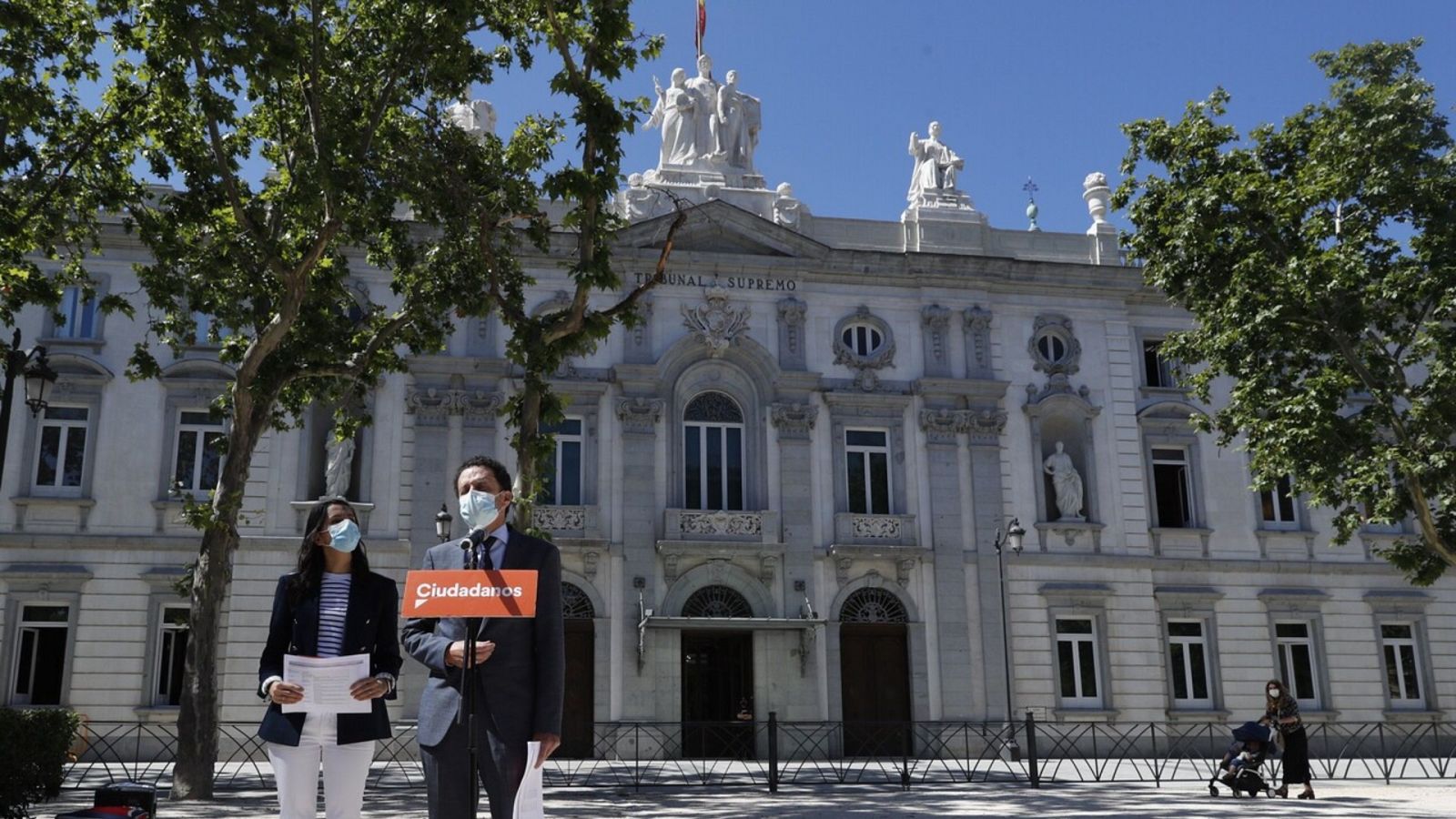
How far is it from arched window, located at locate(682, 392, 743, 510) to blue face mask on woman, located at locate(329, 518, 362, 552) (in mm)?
21700

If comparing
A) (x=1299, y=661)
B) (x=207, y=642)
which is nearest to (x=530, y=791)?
(x=207, y=642)

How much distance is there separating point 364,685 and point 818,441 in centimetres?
2287

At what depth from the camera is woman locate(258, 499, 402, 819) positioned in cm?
625

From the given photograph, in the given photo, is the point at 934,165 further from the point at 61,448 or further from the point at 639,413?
the point at 61,448

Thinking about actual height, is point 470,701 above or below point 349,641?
below

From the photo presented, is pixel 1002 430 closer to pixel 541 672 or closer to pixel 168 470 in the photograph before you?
pixel 168 470

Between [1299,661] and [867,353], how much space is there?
12.5m

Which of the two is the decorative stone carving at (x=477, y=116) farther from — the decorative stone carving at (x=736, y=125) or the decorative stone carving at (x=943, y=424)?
the decorative stone carving at (x=943, y=424)

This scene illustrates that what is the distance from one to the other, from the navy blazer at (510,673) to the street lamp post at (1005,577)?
2081 cm

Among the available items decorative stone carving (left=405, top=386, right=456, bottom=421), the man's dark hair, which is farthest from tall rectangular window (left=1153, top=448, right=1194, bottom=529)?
the man's dark hair

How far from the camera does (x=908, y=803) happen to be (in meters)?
16.0

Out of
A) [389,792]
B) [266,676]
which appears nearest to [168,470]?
[389,792]

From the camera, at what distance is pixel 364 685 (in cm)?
630

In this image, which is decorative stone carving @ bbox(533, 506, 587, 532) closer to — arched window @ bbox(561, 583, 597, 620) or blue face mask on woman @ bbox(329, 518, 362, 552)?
arched window @ bbox(561, 583, 597, 620)
